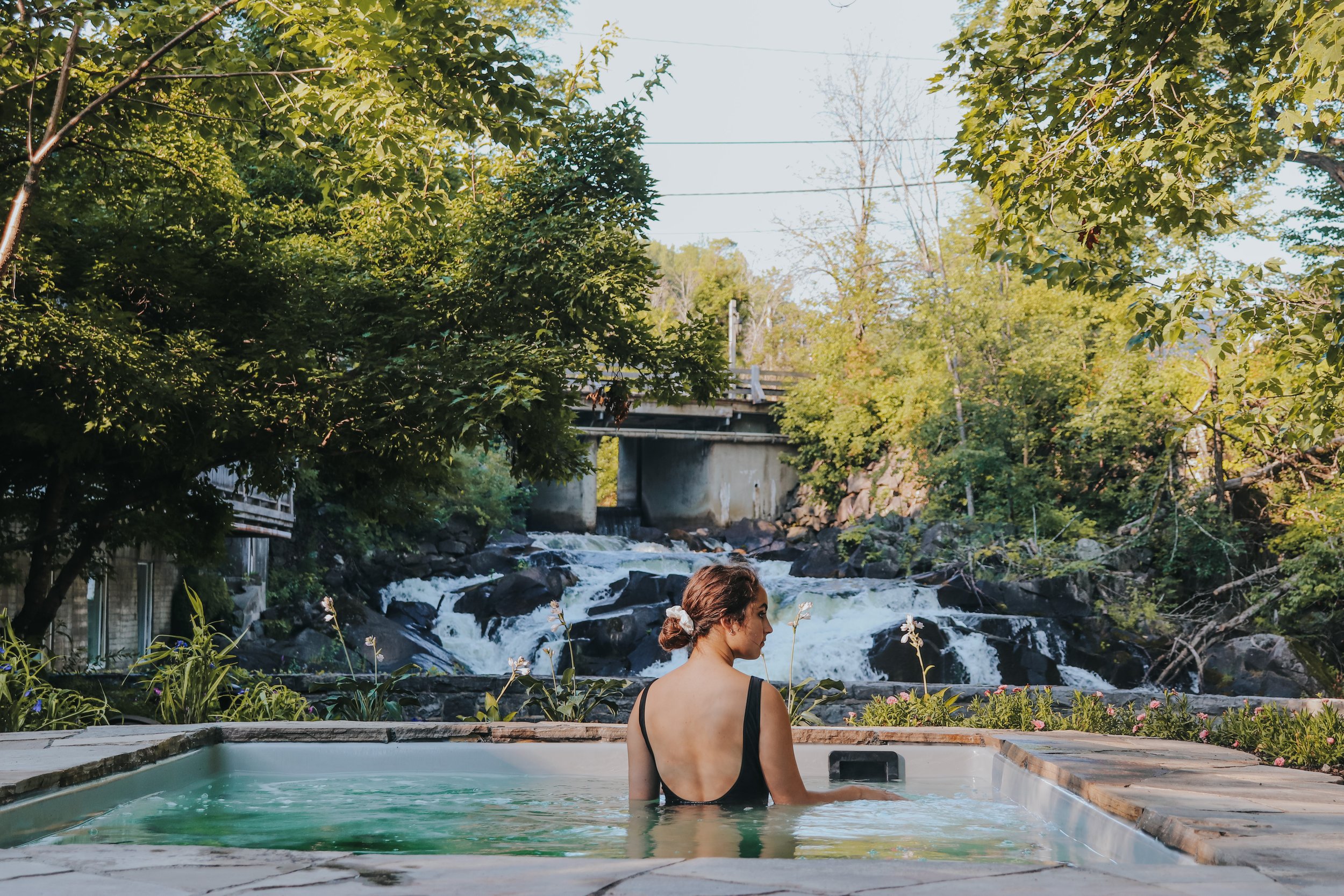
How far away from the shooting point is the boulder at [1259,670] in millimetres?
14539

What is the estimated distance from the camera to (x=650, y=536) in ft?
103

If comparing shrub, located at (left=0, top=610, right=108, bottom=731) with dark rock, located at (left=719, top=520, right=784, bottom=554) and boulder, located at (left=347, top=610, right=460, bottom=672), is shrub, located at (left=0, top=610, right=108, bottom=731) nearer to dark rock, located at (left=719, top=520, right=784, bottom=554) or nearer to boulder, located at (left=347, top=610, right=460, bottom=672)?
boulder, located at (left=347, top=610, right=460, bottom=672)

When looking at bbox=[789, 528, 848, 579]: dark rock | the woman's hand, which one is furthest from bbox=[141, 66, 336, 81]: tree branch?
bbox=[789, 528, 848, 579]: dark rock

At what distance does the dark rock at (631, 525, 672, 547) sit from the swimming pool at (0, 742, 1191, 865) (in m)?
23.4

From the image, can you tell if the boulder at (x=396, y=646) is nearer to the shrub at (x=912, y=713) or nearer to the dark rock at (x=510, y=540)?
the dark rock at (x=510, y=540)

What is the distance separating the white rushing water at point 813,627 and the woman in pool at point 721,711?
11.3m

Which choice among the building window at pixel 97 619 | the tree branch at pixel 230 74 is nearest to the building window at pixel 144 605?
the building window at pixel 97 619

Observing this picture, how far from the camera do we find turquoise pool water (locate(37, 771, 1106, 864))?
149 inches

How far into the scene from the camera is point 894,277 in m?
28.4

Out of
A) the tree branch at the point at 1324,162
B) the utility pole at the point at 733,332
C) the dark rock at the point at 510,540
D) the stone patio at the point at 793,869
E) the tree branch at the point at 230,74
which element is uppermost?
the utility pole at the point at 733,332

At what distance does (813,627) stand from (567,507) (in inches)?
569

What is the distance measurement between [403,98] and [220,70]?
1.42 meters

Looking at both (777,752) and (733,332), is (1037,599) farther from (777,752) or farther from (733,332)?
(733,332)

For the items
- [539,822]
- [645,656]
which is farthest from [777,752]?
[645,656]
